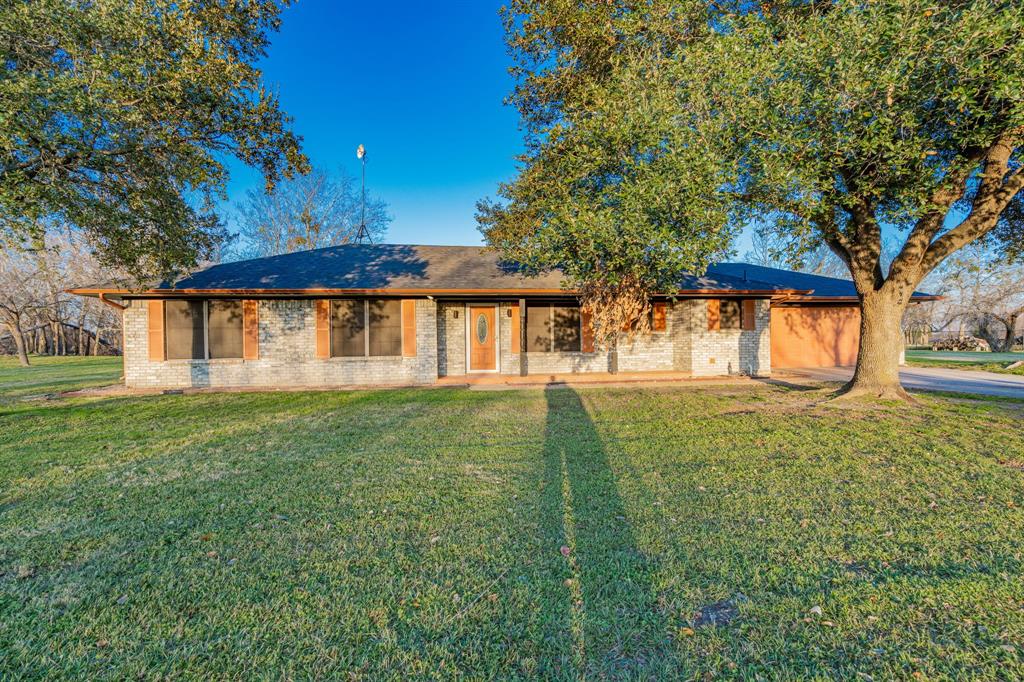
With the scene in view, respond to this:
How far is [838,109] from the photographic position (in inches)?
Answer: 211

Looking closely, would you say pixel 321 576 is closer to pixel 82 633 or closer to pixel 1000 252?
pixel 82 633

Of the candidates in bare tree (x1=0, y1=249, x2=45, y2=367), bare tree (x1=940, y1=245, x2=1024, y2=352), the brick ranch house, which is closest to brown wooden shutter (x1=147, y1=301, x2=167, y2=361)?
the brick ranch house

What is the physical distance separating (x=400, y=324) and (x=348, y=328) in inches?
51.9

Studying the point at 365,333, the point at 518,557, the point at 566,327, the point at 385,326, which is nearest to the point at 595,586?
the point at 518,557

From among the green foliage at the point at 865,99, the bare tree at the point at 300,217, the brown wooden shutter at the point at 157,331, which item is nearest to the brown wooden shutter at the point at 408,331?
the brown wooden shutter at the point at 157,331

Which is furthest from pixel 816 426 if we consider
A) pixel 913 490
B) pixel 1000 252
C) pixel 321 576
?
pixel 1000 252

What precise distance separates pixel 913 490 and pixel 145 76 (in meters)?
9.92

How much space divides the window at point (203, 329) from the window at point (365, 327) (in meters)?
2.37

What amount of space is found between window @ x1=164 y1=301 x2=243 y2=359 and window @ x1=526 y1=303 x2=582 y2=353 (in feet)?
24.6

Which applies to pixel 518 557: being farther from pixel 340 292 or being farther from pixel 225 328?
pixel 225 328

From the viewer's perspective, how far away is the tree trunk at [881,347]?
7700 mm

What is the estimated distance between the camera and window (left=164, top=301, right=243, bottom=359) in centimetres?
1076

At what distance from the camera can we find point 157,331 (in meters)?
10.7

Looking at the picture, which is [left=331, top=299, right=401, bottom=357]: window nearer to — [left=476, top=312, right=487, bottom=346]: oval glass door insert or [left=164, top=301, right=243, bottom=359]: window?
[left=476, top=312, right=487, bottom=346]: oval glass door insert
